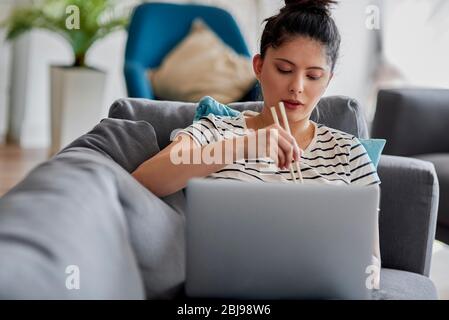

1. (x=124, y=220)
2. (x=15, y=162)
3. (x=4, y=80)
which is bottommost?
(x=15, y=162)

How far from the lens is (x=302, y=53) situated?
1.48 metres

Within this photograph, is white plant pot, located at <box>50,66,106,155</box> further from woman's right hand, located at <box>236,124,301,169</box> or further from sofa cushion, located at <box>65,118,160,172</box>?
woman's right hand, located at <box>236,124,301,169</box>

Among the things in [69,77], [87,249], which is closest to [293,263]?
[87,249]

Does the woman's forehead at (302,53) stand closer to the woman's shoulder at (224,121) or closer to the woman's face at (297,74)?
the woman's face at (297,74)

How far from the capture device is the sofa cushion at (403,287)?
4.56 ft

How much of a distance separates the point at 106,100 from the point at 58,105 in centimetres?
71

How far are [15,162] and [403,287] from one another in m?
3.22

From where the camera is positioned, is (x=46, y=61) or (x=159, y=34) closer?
(x=159, y=34)

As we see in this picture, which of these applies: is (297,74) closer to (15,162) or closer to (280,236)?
(280,236)

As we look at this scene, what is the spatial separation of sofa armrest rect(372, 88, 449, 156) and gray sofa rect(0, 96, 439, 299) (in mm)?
1078

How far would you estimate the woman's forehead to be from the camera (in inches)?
58.2

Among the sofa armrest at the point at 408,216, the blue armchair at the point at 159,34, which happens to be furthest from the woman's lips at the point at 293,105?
the blue armchair at the point at 159,34

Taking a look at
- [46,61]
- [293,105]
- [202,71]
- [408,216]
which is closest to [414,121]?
[202,71]
